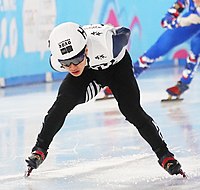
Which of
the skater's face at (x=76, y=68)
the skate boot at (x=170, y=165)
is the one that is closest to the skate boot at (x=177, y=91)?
the skate boot at (x=170, y=165)

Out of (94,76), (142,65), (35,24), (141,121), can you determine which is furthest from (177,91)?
(141,121)

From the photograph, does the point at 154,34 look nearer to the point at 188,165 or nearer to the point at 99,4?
the point at 99,4

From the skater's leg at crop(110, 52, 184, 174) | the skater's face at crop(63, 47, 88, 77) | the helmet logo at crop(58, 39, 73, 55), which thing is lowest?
the skater's leg at crop(110, 52, 184, 174)

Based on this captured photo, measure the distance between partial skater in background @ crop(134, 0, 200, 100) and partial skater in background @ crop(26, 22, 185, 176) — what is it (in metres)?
3.28

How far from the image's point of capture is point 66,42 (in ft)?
12.9

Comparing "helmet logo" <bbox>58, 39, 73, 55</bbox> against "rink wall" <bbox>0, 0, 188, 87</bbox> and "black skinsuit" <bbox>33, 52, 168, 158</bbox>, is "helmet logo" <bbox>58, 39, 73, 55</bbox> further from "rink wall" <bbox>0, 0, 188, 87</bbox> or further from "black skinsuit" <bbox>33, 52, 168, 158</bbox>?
"rink wall" <bbox>0, 0, 188, 87</bbox>

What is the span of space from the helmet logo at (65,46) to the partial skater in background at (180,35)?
3.69 meters

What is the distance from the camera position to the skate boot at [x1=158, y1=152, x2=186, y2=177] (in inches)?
160

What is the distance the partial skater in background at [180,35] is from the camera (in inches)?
299

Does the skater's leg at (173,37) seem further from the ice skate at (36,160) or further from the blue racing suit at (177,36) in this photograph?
the ice skate at (36,160)

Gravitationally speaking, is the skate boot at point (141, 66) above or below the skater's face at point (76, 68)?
below

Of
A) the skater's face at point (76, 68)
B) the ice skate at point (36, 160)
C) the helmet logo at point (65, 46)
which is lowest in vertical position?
the ice skate at point (36, 160)

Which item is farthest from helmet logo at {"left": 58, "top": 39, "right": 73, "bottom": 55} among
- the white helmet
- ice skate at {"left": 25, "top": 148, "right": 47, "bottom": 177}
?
ice skate at {"left": 25, "top": 148, "right": 47, "bottom": 177}

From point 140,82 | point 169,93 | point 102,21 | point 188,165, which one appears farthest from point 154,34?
point 188,165
